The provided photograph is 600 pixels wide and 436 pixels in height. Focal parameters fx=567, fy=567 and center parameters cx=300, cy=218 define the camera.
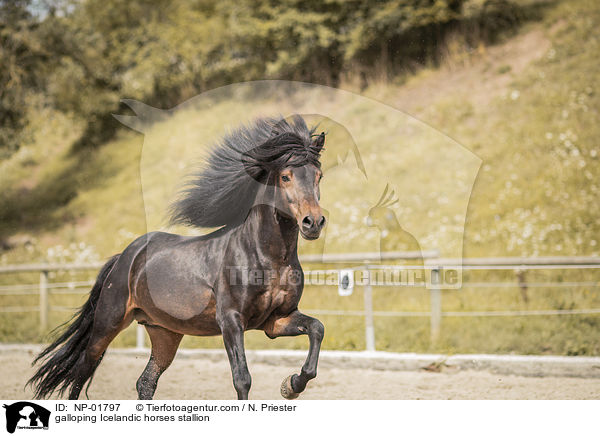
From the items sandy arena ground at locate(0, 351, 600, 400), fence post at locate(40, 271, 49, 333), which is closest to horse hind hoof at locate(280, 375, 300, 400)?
sandy arena ground at locate(0, 351, 600, 400)

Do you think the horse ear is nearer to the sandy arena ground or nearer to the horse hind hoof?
the horse hind hoof

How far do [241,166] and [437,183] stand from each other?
7.29m

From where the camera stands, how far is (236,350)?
3027 mm

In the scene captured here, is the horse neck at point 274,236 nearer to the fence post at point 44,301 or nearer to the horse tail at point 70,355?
the horse tail at point 70,355

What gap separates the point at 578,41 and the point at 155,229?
12.4 metres

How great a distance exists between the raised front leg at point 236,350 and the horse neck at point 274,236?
390 mm

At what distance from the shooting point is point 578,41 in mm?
13070

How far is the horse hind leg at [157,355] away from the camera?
3.77 metres

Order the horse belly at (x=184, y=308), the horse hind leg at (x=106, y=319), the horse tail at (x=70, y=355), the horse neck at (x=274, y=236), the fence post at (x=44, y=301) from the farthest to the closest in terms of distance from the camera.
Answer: the fence post at (x=44, y=301) < the horse tail at (x=70, y=355) < the horse hind leg at (x=106, y=319) < the horse belly at (x=184, y=308) < the horse neck at (x=274, y=236)

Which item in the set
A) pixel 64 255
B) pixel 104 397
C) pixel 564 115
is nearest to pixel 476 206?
pixel 564 115

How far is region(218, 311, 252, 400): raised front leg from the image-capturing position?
294 cm

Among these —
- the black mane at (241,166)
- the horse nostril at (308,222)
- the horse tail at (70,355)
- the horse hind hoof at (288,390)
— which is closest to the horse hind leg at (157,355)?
the horse tail at (70,355)

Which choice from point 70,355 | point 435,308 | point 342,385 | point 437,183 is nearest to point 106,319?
point 70,355
